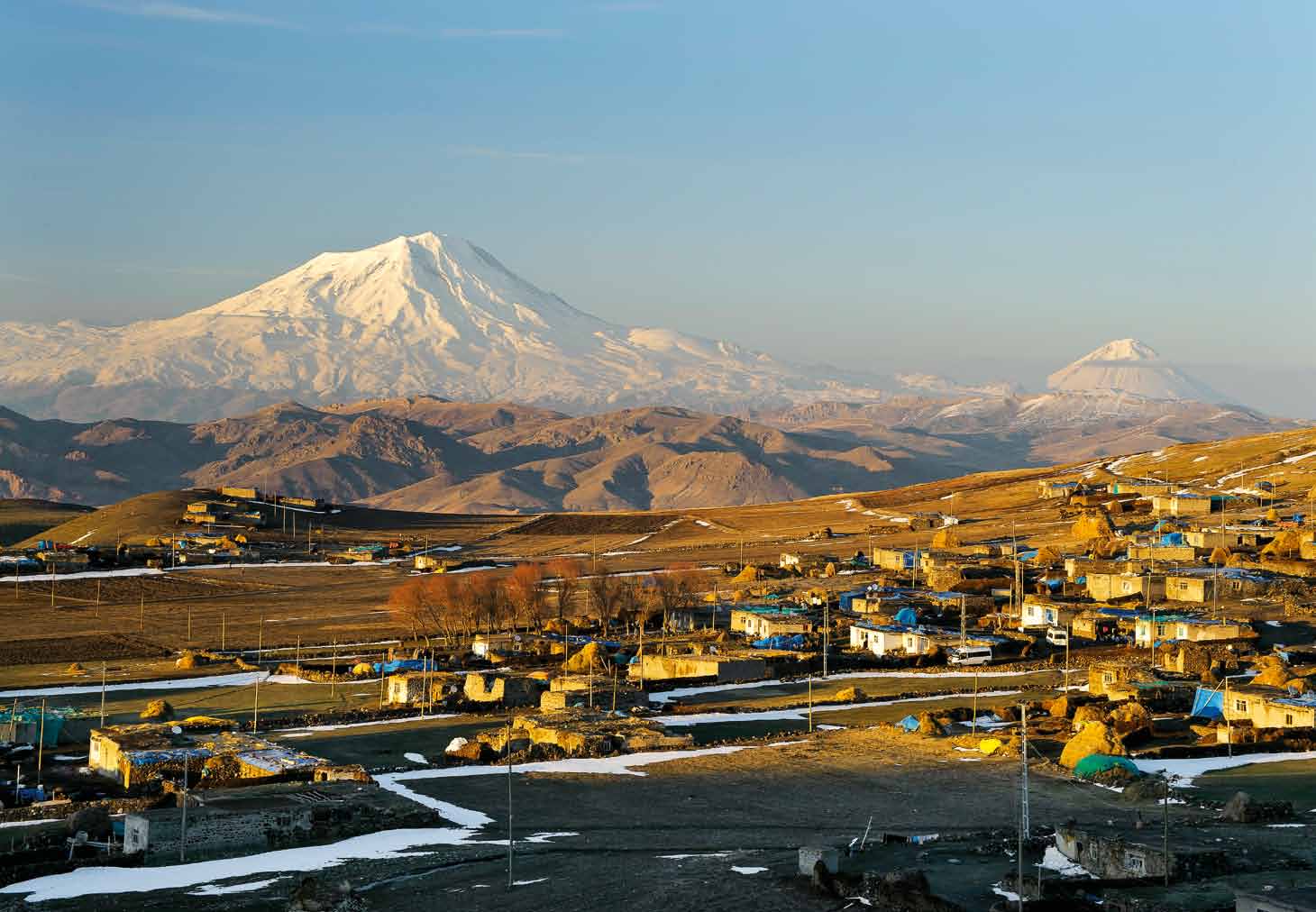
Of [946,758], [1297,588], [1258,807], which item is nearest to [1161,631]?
[1297,588]

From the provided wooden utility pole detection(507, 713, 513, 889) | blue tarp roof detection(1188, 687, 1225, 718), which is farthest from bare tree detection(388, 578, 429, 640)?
blue tarp roof detection(1188, 687, 1225, 718)

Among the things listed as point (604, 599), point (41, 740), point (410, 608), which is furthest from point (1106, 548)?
point (41, 740)

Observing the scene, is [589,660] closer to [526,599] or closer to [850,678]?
[850,678]

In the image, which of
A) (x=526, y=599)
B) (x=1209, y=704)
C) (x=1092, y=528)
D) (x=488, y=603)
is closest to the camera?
(x=1209, y=704)

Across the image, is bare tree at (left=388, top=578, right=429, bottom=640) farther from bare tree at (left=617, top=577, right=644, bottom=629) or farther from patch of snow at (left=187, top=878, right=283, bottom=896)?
patch of snow at (left=187, top=878, right=283, bottom=896)

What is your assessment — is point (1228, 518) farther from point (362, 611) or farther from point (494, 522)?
point (494, 522)
